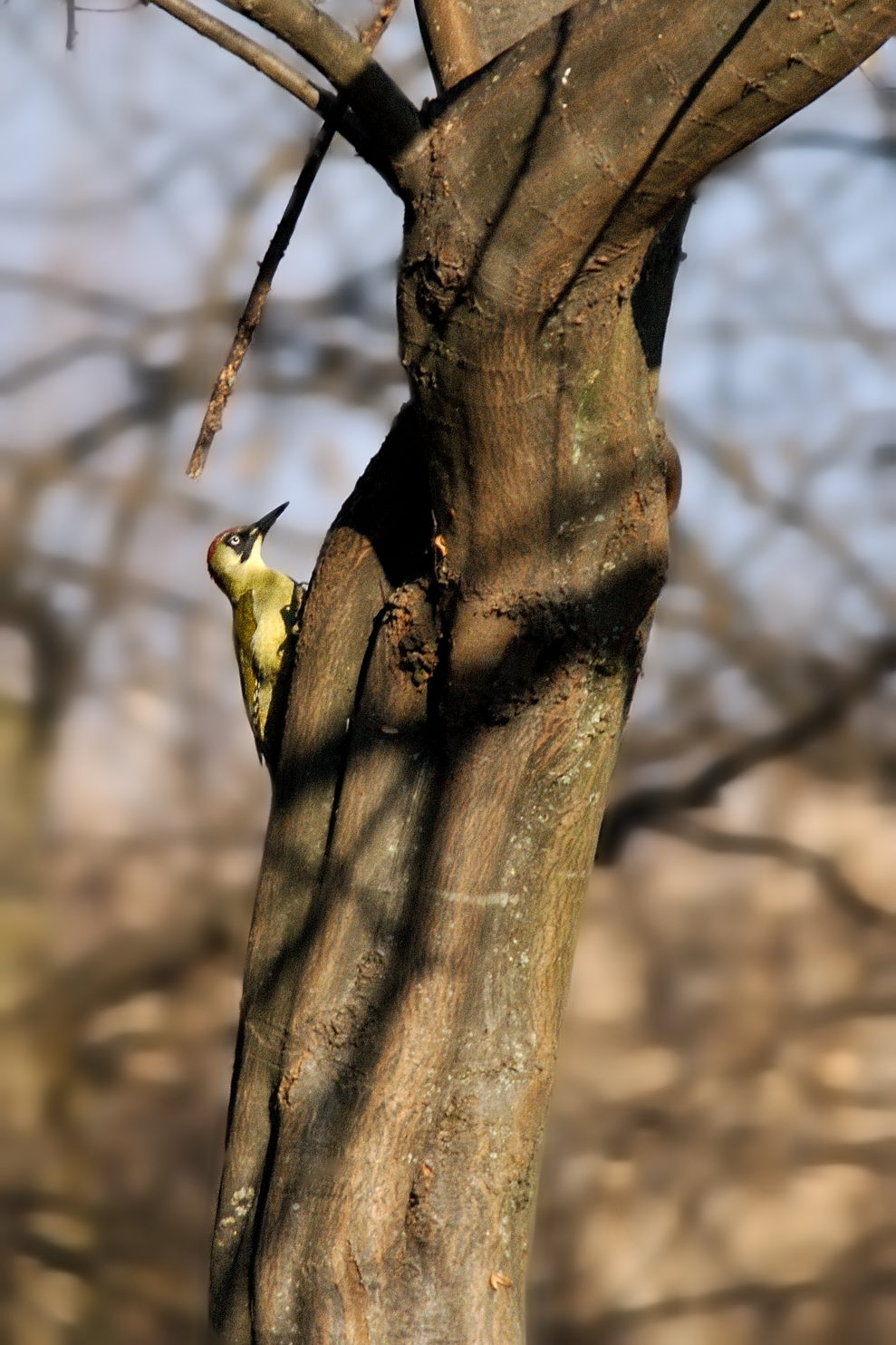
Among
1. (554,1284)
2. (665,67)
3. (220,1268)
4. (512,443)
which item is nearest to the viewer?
(665,67)

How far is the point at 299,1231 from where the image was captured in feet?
4.54

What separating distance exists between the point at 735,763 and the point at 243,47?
315 centimetres

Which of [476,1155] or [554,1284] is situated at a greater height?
[554,1284]

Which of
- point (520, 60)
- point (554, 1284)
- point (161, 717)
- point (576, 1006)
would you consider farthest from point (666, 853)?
point (520, 60)

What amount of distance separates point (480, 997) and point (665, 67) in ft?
3.18

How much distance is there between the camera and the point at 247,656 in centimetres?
327

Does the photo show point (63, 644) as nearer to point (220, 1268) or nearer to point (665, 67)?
point (220, 1268)

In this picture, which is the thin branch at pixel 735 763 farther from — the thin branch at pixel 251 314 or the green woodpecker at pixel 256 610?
the thin branch at pixel 251 314

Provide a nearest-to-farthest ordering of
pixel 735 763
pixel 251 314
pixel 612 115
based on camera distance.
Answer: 1. pixel 612 115
2. pixel 251 314
3. pixel 735 763

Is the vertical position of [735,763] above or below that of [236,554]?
below

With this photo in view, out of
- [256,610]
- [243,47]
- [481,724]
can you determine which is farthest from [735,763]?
[243,47]

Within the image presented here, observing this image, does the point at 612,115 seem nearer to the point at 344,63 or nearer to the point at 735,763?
the point at 344,63

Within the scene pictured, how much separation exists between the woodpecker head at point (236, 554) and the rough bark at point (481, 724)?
221 cm

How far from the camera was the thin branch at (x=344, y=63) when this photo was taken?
1321mm
